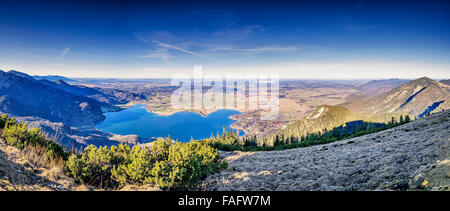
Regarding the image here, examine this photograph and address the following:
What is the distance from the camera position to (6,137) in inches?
355

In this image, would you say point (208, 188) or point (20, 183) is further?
point (208, 188)

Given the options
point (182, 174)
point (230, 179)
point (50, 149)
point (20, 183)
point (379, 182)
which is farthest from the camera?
point (230, 179)

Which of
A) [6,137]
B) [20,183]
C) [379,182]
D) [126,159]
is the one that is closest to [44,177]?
[20,183]

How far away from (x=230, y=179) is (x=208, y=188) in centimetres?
159

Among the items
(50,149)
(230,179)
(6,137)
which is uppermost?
(6,137)

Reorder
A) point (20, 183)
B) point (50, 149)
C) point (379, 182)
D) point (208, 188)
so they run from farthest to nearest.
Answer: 1. point (50, 149)
2. point (208, 188)
3. point (379, 182)
4. point (20, 183)

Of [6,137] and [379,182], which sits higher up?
[6,137]

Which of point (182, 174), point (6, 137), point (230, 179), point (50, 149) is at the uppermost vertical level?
point (6, 137)
